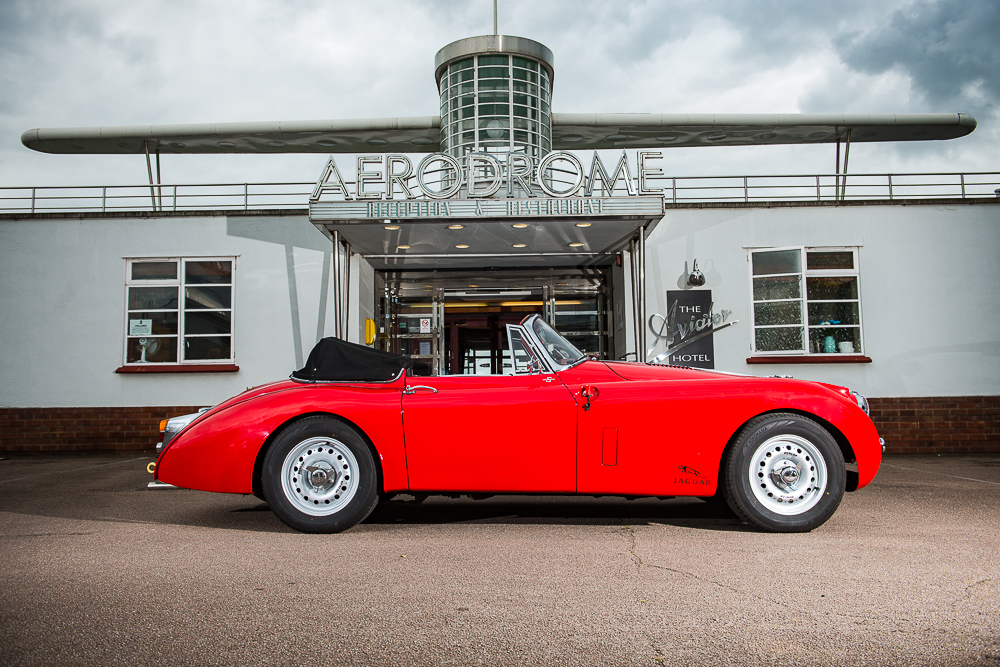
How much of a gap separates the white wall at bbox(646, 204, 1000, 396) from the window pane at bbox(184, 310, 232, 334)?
21.1ft

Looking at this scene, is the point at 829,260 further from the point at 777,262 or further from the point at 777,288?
the point at 777,288

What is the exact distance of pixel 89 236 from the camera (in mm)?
10977

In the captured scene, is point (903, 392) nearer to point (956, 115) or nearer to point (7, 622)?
point (956, 115)

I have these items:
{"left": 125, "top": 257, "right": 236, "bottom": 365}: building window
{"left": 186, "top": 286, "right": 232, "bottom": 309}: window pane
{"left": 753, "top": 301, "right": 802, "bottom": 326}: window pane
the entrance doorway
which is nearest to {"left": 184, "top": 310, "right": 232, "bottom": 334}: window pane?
{"left": 125, "top": 257, "right": 236, "bottom": 365}: building window

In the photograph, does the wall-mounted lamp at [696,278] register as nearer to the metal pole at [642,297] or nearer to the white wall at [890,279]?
the white wall at [890,279]

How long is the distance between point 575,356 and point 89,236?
9.47 meters

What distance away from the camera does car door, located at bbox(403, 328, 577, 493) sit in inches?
163

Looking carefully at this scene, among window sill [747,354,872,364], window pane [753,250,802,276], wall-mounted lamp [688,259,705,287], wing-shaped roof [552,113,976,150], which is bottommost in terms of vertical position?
window sill [747,354,872,364]

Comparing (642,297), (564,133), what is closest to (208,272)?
(642,297)

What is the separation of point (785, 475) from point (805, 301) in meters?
7.19

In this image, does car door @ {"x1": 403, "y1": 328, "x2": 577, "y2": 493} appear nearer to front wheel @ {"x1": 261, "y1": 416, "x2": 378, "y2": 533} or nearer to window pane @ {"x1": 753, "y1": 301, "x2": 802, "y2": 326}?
front wheel @ {"x1": 261, "y1": 416, "x2": 378, "y2": 533}

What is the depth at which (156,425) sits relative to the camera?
10.6 metres

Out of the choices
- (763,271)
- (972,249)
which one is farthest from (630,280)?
(972,249)

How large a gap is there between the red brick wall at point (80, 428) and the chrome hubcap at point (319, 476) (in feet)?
23.6
